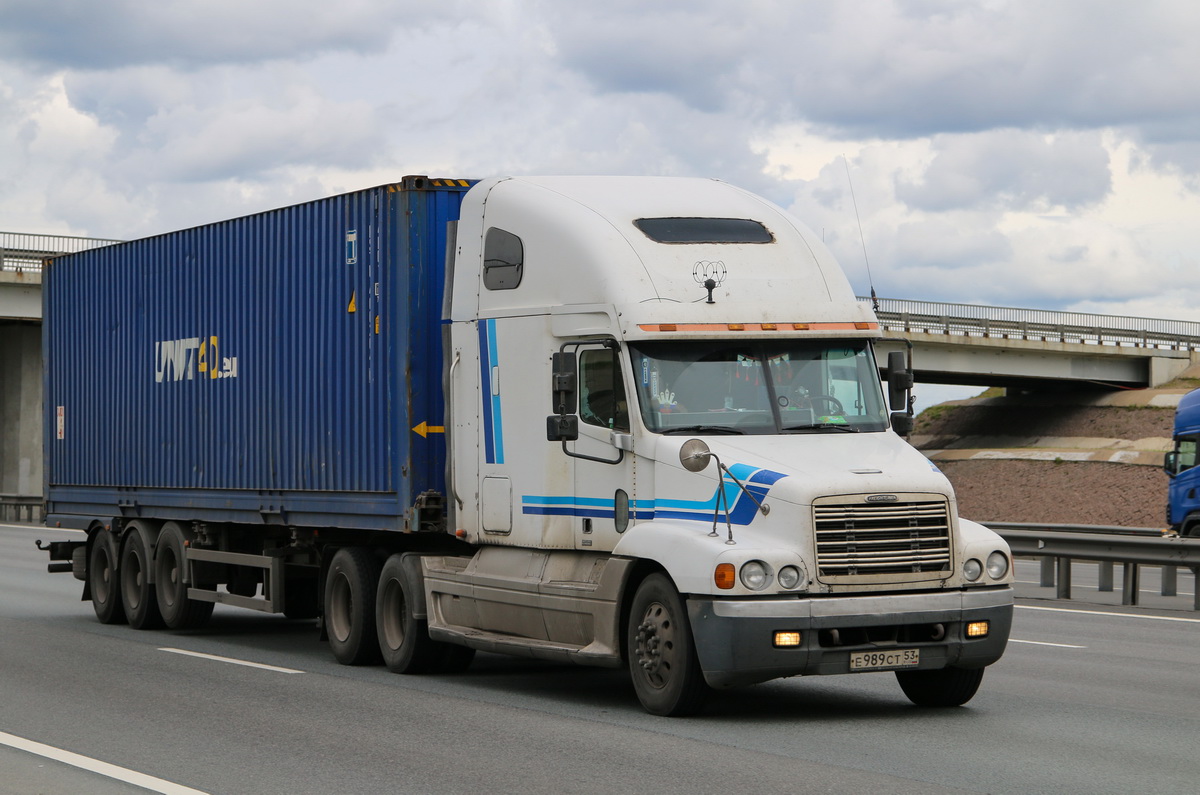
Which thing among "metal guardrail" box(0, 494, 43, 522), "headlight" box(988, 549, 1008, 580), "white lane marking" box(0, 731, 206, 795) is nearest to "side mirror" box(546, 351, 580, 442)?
"headlight" box(988, 549, 1008, 580)

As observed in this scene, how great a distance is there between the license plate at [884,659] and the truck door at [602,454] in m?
1.82

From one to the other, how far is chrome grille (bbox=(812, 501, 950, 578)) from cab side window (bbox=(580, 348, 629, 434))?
5.51ft

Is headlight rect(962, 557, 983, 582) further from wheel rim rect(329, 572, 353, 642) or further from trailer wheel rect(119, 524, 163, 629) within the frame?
trailer wheel rect(119, 524, 163, 629)

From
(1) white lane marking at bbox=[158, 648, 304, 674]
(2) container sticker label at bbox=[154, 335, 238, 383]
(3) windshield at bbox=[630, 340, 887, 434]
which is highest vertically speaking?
(2) container sticker label at bbox=[154, 335, 238, 383]

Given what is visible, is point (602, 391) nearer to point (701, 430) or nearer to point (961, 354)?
point (701, 430)

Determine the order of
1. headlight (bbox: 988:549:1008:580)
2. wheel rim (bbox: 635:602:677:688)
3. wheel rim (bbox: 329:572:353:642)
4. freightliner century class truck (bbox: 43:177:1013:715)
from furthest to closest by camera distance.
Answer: wheel rim (bbox: 329:572:353:642)
headlight (bbox: 988:549:1008:580)
wheel rim (bbox: 635:602:677:688)
freightliner century class truck (bbox: 43:177:1013:715)

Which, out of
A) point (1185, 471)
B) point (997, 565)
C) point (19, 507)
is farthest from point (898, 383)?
point (19, 507)

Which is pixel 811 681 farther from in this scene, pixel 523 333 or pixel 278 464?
pixel 278 464

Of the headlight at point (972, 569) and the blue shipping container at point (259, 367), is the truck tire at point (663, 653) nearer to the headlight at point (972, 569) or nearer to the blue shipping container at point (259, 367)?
the headlight at point (972, 569)

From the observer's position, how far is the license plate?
9836 mm

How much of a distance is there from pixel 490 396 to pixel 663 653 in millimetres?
2805

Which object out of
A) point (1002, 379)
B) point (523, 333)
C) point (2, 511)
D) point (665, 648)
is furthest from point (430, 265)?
point (1002, 379)

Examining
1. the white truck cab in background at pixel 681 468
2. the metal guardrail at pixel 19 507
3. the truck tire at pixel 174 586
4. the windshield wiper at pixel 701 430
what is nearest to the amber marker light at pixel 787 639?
the white truck cab in background at pixel 681 468

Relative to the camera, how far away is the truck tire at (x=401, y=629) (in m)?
12.7
